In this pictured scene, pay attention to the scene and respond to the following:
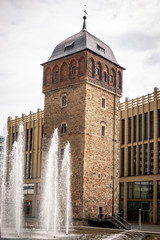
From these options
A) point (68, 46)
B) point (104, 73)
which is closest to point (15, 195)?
point (104, 73)

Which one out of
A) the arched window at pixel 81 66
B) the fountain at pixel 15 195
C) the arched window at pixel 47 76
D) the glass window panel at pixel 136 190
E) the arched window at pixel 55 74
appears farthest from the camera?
the glass window panel at pixel 136 190

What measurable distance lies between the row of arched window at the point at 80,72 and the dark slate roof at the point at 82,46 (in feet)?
2.98

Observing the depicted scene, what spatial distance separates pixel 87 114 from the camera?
103 feet

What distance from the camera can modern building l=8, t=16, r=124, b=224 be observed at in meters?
30.7

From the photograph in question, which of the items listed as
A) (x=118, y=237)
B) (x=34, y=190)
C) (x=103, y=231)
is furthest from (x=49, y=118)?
(x=34, y=190)

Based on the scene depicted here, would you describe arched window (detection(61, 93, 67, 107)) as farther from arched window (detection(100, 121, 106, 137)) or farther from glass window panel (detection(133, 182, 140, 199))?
glass window panel (detection(133, 182, 140, 199))

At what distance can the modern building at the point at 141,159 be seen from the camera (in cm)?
3988

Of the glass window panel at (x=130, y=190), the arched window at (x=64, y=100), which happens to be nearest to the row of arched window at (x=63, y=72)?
the arched window at (x=64, y=100)

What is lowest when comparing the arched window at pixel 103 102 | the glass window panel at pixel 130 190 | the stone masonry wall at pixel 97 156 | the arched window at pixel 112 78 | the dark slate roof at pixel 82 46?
the glass window panel at pixel 130 190

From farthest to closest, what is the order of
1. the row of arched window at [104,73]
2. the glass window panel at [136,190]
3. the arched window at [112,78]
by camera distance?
the glass window panel at [136,190] < the arched window at [112,78] < the row of arched window at [104,73]

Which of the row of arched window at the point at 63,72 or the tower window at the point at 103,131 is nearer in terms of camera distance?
the row of arched window at the point at 63,72

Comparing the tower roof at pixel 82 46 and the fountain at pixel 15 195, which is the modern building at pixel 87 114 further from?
the fountain at pixel 15 195

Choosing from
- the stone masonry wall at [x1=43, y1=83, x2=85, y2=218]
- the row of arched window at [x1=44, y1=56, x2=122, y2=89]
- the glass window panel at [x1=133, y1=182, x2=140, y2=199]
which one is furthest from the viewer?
the glass window panel at [x1=133, y1=182, x2=140, y2=199]

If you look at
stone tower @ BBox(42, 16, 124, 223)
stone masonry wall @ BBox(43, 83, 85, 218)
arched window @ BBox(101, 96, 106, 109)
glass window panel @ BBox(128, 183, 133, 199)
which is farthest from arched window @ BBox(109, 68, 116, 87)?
glass window panel @ BBox(128, 183, 133, 199)
